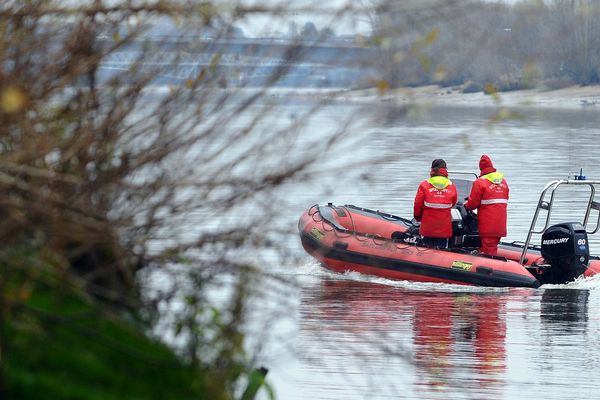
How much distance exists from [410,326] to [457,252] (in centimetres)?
258

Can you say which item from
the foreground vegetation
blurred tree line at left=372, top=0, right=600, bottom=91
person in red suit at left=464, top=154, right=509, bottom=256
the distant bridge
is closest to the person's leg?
person in red suit at left=464, top=154, right=509, bottom=256

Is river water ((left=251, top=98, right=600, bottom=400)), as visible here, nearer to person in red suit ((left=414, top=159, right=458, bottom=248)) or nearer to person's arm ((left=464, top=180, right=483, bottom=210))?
person in red suit ((left=414, top=159, right=458, bottom=248))

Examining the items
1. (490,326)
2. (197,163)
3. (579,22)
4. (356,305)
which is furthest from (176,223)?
(356,305)

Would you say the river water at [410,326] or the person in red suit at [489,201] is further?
the person in red suit at [489,201]

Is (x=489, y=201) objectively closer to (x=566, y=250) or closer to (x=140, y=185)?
(x=566, y=250)

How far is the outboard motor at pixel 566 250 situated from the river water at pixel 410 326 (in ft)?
0.67

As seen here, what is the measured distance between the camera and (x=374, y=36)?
3.65m

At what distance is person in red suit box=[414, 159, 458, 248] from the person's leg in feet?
1.33

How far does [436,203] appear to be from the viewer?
43.7ft

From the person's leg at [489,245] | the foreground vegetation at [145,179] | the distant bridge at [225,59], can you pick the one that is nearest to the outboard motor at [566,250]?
the person's leg at [489,245]

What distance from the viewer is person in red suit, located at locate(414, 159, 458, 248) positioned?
43.8ft

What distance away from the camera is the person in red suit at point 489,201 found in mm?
13312

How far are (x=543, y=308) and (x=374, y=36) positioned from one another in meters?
9.53

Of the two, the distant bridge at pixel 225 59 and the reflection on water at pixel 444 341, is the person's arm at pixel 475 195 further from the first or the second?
the distant bridge at pixel 225 59
